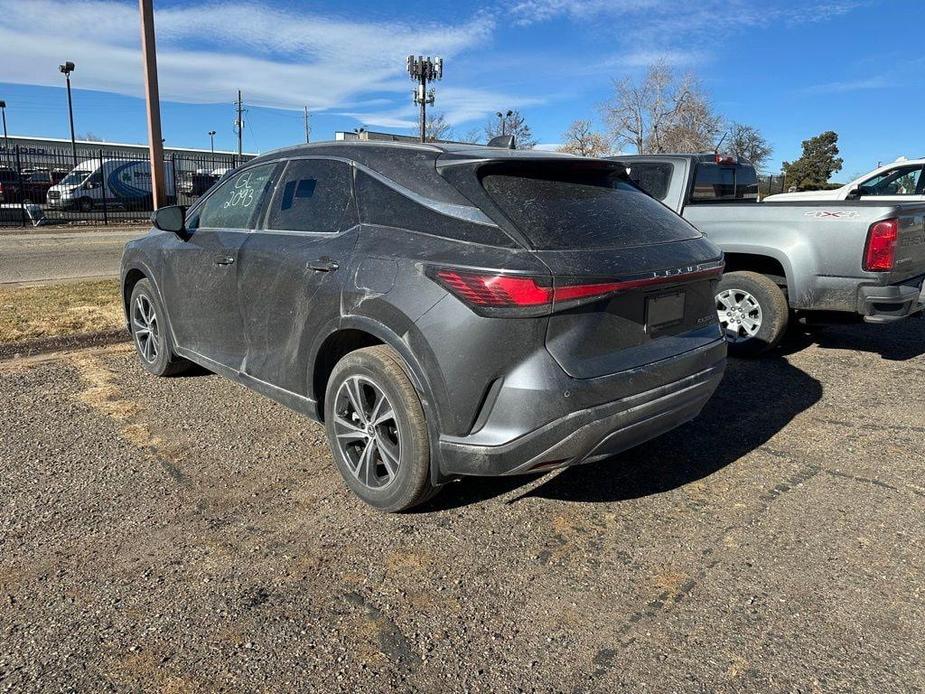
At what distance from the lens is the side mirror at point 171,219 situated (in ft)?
15.1

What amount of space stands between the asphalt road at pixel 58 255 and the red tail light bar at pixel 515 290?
9.64 metres

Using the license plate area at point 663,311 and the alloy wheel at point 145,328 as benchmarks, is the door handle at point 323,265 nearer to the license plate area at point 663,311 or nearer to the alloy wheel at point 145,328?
the license plate area at point 663,311

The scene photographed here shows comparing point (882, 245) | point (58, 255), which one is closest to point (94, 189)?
point (58, 255)

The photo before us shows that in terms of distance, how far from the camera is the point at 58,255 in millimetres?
13812

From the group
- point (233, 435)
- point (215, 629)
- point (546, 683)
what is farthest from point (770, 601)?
point (233, 435)

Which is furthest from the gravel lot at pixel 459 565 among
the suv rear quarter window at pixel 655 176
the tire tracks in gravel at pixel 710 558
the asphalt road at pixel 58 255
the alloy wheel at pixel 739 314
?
the asphalt road at pixel 58 255

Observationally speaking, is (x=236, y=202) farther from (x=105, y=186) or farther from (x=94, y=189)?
(x=94, y=189)

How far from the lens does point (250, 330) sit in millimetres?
3959

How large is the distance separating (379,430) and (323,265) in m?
0.86

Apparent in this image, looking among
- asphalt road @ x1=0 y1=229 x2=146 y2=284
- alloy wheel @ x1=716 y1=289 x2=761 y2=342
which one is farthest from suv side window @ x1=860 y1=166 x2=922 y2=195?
asphalt road @ x1=0 y1=229 x2=146 y2=284

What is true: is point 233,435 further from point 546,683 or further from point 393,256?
point 546,683

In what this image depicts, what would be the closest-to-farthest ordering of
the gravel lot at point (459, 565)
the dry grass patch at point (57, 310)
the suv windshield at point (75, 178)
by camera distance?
the gravel lot at point (459, 565), the dry grass patch at point (57, 310), the suv windshield at point (75, 178)

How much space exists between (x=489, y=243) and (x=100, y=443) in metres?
2.70

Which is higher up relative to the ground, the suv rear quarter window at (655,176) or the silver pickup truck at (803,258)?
the suv rear quarter window at (655,176)
